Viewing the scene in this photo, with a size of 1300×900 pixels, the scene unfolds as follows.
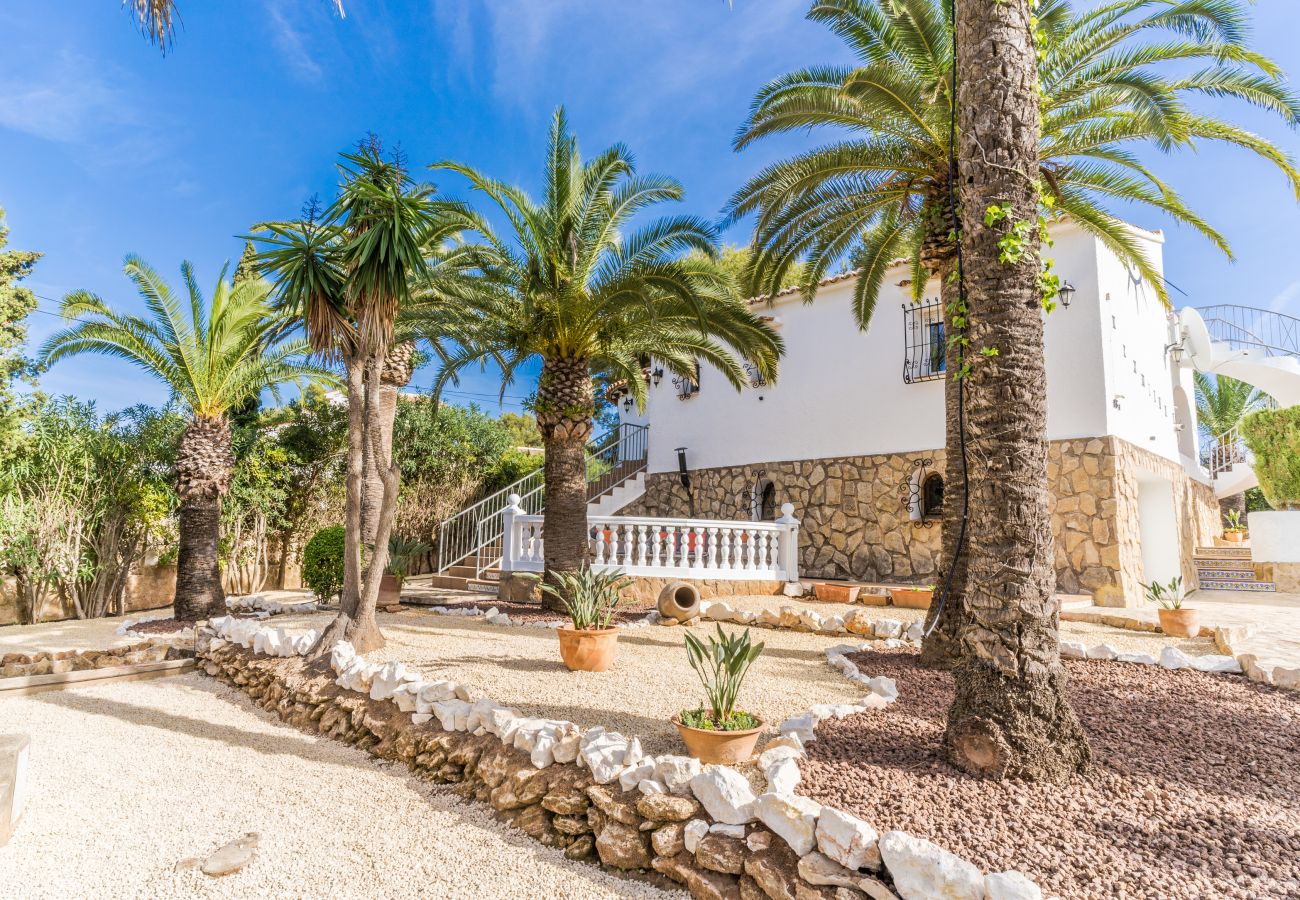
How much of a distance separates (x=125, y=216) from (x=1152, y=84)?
15100mm

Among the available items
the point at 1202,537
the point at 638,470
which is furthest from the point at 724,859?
the point at 1202,537

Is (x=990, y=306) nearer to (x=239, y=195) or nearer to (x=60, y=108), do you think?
(x=60, y=108)

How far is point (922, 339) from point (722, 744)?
971 cm

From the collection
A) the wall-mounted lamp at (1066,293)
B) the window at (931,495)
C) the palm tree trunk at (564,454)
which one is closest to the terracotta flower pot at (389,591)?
the palm tree trunk at (564,454)

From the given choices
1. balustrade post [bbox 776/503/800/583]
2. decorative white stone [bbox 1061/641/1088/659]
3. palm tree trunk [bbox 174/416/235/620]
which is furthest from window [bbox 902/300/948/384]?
palm tree trunk [bbox 174/416/235/620]

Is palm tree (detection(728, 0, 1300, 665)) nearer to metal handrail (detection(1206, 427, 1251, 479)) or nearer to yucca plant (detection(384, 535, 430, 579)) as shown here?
yucca plant (detection(384, 535, 430, 579))

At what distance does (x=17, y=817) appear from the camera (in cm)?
352

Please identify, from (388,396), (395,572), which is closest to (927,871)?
(395,572)

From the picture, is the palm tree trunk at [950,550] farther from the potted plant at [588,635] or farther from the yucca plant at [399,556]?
the yucca plant at [399,556]

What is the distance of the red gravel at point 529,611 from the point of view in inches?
330

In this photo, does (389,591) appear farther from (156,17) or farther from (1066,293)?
(1066,293)

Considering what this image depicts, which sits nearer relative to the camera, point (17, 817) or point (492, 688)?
point (17, 817)

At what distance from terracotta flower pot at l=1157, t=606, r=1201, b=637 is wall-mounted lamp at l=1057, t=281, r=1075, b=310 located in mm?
4650

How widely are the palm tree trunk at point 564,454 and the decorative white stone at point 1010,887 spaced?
705 cm
